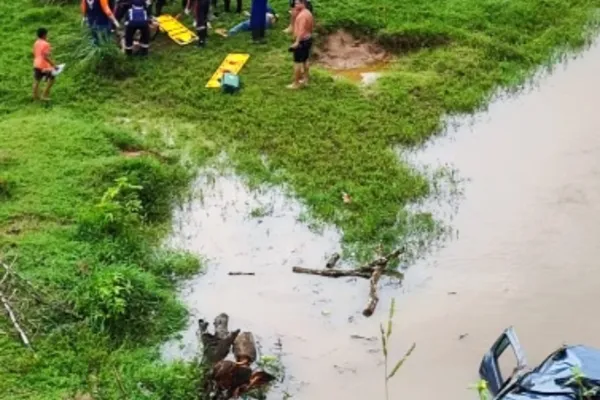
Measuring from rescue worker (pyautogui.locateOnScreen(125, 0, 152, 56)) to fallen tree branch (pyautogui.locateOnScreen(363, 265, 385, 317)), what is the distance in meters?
6.42

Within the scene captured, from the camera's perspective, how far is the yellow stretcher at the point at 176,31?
608 inches

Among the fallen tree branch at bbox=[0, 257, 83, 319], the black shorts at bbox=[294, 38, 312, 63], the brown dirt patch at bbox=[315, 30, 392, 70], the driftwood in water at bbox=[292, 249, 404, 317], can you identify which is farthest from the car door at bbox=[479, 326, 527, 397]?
the brown dirt patch at bbox=[315, 30, 392, 70]

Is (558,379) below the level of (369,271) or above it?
above

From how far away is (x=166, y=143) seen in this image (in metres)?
12.8

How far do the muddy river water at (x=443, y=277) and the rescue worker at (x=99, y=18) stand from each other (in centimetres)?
390

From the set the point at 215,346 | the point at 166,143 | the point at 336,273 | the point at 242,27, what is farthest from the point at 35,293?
the point at 242,27

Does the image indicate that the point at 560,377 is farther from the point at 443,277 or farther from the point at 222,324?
the point at 222,324

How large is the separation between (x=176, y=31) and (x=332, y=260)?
261 inches

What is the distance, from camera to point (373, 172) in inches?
468

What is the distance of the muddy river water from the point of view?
900 cm

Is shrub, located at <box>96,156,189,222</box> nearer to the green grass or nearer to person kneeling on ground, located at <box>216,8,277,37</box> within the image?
the green grass

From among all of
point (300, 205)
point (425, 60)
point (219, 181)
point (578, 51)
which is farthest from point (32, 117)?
point (578, 51)

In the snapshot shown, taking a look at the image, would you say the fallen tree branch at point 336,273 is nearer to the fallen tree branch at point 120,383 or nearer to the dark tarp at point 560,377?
the fallen tree branch at point 120,383

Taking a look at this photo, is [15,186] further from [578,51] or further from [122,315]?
[578,51]
